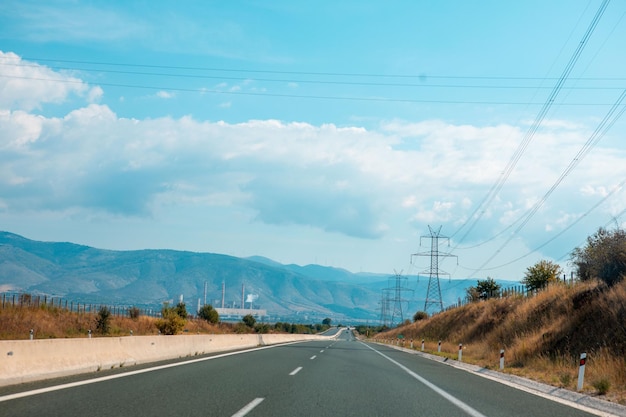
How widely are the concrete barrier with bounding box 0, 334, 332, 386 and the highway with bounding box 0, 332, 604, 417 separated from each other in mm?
794

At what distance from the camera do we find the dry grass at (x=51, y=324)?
34125 mm

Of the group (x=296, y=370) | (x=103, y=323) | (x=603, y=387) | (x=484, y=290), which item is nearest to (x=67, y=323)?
(x=103, y=323)

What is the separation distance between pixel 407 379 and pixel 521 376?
4.68 meters

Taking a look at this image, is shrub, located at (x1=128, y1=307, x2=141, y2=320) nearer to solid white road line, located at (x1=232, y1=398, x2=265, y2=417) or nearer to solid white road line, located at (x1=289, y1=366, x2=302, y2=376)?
solid white road line, located at (x1=289, y1=366, x2=302, y2=376)

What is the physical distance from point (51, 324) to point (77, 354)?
27278mm

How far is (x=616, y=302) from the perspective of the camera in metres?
20.7

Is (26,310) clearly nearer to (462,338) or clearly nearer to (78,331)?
(78,331)

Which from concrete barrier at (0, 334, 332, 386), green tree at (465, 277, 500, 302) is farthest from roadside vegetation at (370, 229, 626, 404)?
green tree at (465, 277, 500, 302)

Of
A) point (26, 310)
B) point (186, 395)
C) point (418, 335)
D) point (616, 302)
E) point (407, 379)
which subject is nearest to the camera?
point (186, 395)

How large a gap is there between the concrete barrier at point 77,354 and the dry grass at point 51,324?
12.3 m

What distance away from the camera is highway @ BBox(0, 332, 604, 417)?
9.44 meters

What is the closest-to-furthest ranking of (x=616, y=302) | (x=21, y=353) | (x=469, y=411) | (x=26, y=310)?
(x=469, y=411) → (x=21, y=353) → (x=616, y=302) → (x=26, y=310)

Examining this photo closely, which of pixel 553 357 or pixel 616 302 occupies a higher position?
pixel 616 302

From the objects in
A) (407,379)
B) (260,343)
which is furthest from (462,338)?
(407,379)
